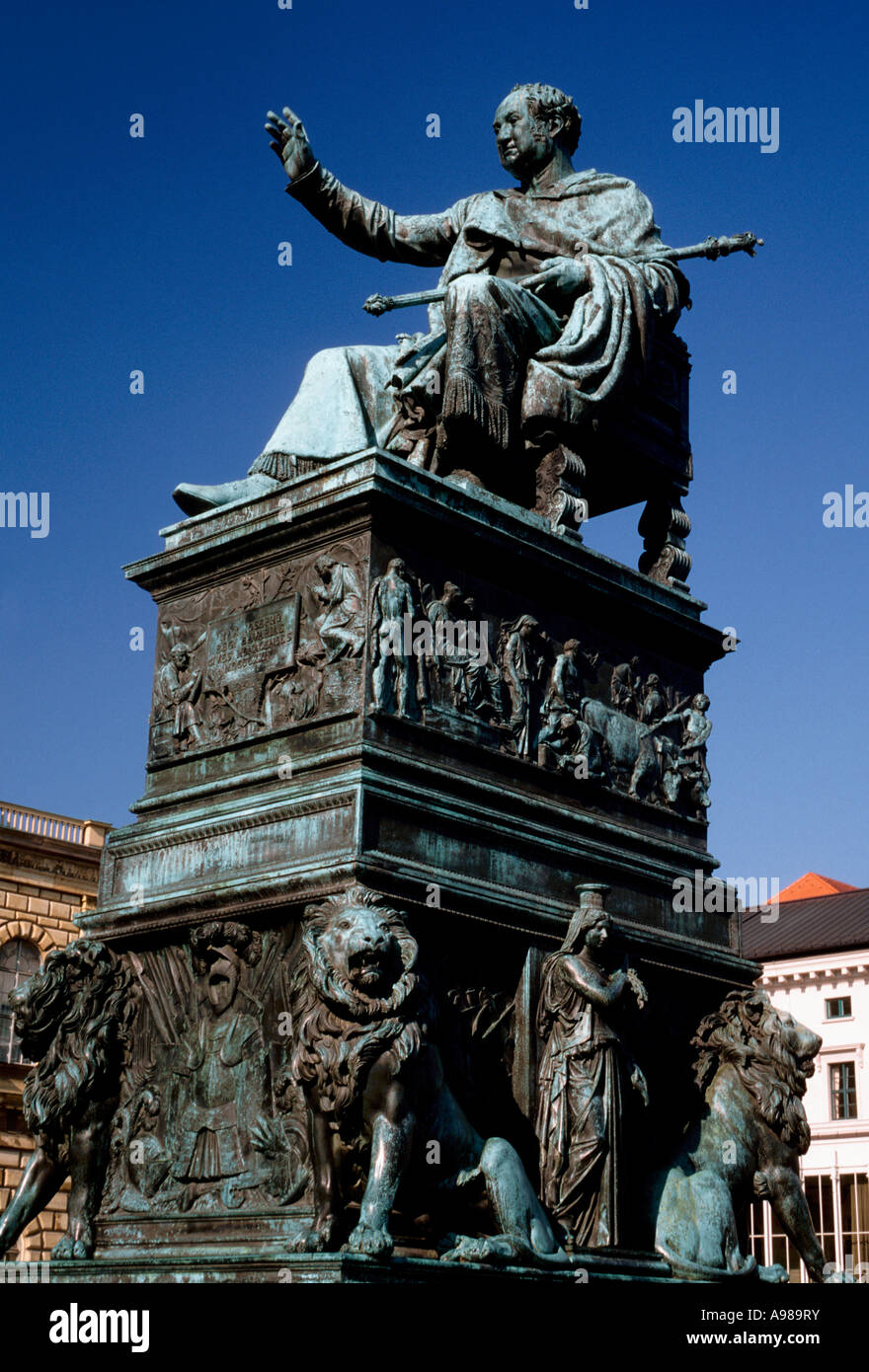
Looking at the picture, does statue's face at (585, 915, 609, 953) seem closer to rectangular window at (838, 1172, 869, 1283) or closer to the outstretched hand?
the outstretched hand

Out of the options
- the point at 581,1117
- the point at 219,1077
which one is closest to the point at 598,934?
the point at 581,1117

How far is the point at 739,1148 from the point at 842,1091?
162ft

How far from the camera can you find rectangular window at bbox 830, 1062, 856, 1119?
56.7 metres

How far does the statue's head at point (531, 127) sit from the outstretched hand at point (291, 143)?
4.70 ft

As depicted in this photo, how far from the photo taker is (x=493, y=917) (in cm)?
943

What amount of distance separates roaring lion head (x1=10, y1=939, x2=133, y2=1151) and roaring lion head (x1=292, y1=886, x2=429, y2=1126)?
6.27ft

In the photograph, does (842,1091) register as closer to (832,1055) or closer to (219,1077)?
(832,1055)

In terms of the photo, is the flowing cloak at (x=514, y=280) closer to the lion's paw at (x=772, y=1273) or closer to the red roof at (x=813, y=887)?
the lion's paw at (x=772, y=1273)

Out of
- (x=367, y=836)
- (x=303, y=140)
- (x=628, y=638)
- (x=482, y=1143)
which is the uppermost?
(x=303, y=140)

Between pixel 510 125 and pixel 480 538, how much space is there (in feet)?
13.0

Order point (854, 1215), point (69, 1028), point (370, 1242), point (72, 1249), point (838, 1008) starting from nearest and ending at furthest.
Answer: point (370, 1242) → point (72, 1249) → point (69, 1028) → point (854, 1215) → point (838, 1008)

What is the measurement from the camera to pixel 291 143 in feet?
39.6

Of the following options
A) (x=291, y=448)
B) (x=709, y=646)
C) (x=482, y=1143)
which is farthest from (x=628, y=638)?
(x=482, y=1143)

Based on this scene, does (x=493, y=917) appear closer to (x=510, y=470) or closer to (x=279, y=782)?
(x=279, y=782)
